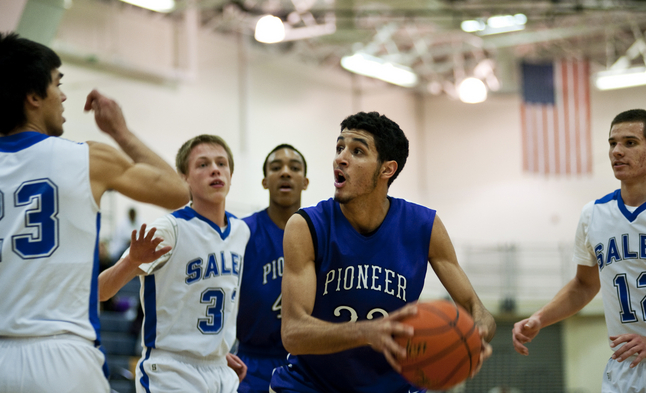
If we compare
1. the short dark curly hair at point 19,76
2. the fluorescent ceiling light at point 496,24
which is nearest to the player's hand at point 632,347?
the short dark curly hair at point 19,76

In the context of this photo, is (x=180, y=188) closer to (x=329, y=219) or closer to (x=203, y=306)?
(x=329, y=219)

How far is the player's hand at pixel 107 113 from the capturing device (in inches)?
119

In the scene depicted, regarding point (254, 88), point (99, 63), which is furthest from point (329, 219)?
point (254, 88)

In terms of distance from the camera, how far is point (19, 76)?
9.59 ft

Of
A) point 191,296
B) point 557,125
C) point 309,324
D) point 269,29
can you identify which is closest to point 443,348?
point 309,324

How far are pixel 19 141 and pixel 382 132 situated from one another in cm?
201

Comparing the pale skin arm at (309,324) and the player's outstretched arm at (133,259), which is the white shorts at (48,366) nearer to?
the player's outstretched arm at (133,259)

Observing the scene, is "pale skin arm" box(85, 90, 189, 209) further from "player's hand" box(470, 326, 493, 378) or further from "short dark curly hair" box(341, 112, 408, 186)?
"player's hand" box(470, 326, 493, 378)

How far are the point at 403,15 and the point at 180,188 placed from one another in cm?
1472

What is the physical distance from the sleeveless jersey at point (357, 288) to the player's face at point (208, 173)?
3.46 feet

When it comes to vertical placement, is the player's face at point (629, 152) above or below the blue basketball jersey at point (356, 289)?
above

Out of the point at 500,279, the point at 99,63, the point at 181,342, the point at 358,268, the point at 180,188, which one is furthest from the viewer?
the point at 500,279

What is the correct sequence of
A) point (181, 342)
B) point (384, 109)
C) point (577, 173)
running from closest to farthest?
point (181, 342) < point (577, 173) < point (384, 109)

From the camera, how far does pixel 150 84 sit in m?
16.3
